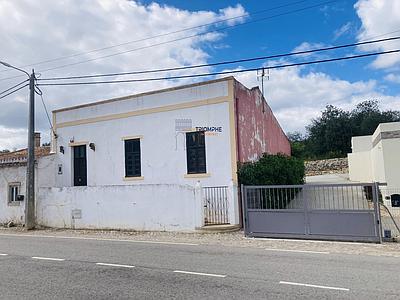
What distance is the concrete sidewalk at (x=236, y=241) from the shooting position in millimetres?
10469

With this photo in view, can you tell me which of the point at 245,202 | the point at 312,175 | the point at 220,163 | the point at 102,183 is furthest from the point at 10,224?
the point at 312,175

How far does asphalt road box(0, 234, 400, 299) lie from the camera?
6.25 metres

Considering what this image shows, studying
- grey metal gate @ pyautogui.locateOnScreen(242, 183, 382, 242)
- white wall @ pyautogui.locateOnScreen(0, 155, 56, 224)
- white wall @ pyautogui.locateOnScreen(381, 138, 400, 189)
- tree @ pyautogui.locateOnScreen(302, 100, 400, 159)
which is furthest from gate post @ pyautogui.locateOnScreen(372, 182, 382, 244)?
tree @ pyautogui.locateOnScreen(302, 100, 400, 159)

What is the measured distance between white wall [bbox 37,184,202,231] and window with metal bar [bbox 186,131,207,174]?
215 centimetres

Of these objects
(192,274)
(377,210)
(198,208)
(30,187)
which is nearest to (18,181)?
(30,187)

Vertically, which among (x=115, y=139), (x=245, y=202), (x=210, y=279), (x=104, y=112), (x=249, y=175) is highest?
(x=104, y=112)

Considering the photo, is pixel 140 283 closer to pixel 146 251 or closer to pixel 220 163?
pixel 146 251

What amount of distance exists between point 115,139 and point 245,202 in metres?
8.61

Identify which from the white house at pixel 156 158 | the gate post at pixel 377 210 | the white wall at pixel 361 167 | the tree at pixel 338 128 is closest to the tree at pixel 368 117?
the tree at pixel 338 128

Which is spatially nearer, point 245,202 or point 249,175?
point 245,202

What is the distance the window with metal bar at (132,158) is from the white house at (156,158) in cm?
5

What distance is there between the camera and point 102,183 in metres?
20.0

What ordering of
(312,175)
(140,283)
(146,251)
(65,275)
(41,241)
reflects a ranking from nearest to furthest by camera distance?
(140,283)
(65,275)
(146,251)
(41,241)
(312,175)

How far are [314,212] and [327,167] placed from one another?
39.0m
